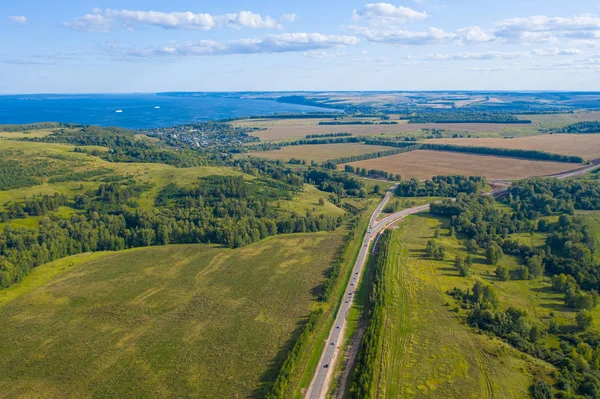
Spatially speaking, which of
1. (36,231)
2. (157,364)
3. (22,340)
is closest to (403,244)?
(157,364)

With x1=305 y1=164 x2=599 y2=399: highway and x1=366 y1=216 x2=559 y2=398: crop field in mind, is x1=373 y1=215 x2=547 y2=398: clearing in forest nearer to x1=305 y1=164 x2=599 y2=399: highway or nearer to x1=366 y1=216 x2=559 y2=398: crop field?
x1=366 y1=216 x2=559 y2=398: crop field

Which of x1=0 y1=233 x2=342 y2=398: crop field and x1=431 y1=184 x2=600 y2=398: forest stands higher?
x1=431 y1=184 x2=600 y2=398: forest

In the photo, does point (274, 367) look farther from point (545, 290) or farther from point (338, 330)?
point (545, 290)

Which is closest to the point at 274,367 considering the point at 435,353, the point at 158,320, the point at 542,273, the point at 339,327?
the point at 339,327

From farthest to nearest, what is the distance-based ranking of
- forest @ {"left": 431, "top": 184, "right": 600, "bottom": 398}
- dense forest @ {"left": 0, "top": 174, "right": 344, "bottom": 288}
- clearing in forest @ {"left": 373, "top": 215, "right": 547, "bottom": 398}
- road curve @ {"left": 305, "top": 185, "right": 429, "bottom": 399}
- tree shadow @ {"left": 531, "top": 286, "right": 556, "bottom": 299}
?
1. dense forest @ {"left": 0, "top": 174, "right": 344, "bottom": 288}
2. tree shadow @ {"left": 531, "top": 286, "right": 556, "bottom": 299}
3. forest @ {"left": 431, "top": 184, "right": 600, "bottom": 398}
4. road curve @ {"left": 305, "top": 185, "right": 429, "bottom": 399}
5. clearing in forest @ {"left": 373, "top": 215, "right": 547, "bottom": 398}

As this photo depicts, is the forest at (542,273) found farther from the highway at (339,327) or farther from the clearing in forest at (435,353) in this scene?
the highway at (339,327)

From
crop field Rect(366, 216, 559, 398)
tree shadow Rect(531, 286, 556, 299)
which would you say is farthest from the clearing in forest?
tree shadow Rect(531, 286, 556, 299)
